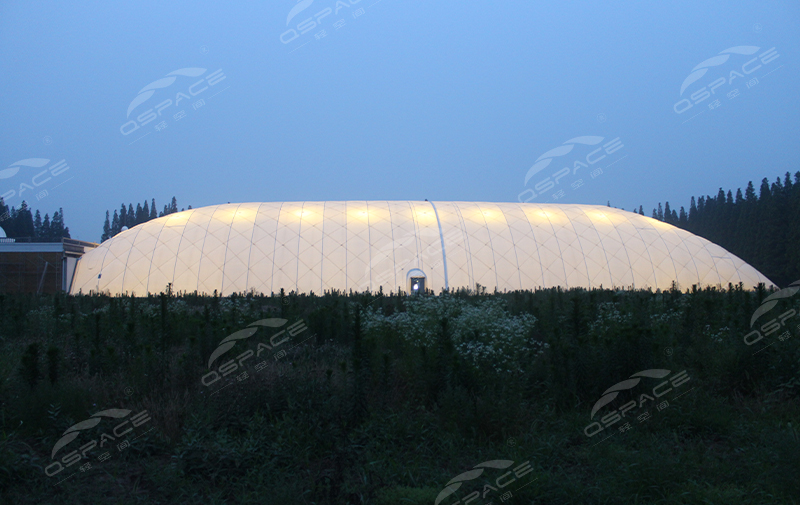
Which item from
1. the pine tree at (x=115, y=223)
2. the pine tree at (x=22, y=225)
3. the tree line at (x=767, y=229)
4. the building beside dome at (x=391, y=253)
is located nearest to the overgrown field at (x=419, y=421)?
the building beside dome at (x=391, y=253)

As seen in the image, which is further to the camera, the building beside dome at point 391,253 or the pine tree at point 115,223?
the pine tree at point 115,223

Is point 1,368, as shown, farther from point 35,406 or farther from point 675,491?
point 675,491

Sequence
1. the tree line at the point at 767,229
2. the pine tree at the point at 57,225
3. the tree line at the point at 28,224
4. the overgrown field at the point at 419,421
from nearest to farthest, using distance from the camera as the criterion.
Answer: the overgrown field at the point at 419,421 → the tree line at the point at 767,229 → the tree line at the point at 28,224 → the pine tree at the point at 57,225

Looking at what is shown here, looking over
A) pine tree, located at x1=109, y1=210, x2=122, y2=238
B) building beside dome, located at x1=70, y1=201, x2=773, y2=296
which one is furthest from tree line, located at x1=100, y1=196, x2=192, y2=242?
building beside dome, located at x1=70, y1=201, x2=773, y2=296

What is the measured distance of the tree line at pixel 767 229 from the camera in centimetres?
5094

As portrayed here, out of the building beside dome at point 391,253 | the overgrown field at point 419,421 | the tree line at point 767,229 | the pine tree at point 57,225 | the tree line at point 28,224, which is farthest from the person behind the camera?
the pine tree at point 57,225

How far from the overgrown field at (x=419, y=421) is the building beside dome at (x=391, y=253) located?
49.9 feet

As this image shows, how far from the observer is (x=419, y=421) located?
18.2 ft

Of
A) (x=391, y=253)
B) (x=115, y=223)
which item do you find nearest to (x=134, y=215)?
(x=115, y=223)

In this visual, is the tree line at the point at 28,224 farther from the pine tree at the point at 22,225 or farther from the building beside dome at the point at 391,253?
the building beside dome at the point at 391,253

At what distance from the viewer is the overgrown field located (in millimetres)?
4391

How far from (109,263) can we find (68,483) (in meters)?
24.1

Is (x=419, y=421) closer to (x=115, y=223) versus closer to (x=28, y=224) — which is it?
(x=28, y=224)

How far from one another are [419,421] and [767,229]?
6573 cm
